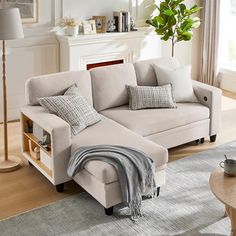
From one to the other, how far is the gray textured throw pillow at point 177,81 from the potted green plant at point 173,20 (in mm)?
1437

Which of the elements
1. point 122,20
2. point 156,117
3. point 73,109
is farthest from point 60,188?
point 122,20

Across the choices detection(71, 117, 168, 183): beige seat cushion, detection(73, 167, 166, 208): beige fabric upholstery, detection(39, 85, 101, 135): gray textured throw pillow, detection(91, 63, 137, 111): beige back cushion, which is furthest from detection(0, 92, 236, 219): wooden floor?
detection(91, 63, 137, 111): beige back cushion

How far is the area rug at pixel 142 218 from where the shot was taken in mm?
3947

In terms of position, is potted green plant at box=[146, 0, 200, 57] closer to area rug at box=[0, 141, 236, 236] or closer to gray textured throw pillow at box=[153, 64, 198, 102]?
gray textured throw pillow at box=[153, 64, 198, 102]

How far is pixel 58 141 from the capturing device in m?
4.36

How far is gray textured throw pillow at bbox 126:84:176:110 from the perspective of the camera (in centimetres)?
530

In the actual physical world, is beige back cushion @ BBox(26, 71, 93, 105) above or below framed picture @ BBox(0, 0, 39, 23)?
below

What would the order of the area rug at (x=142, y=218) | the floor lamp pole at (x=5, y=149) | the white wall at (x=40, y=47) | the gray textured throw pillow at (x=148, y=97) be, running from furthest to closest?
1. the white wall at (x=40, y=47)
2. the gray textured throw pillow at (x=148, y=97)
3. the floor lamp pole at (x=5, y=149)
4. the area rug at (x=142, y=218)

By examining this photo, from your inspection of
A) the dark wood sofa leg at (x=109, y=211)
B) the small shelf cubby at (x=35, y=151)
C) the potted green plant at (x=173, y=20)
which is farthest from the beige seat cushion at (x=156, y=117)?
the potted green plant at (x=173, y=20)

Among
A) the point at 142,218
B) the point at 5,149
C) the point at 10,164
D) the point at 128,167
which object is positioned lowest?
the point at 142,218

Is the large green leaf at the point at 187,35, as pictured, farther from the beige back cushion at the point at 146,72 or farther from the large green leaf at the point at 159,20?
the beige back cushion at the point at 146,72

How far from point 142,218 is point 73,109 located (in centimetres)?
119

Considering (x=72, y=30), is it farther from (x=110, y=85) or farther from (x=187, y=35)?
(x=187, y=35)

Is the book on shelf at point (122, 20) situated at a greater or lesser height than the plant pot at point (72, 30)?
greater
